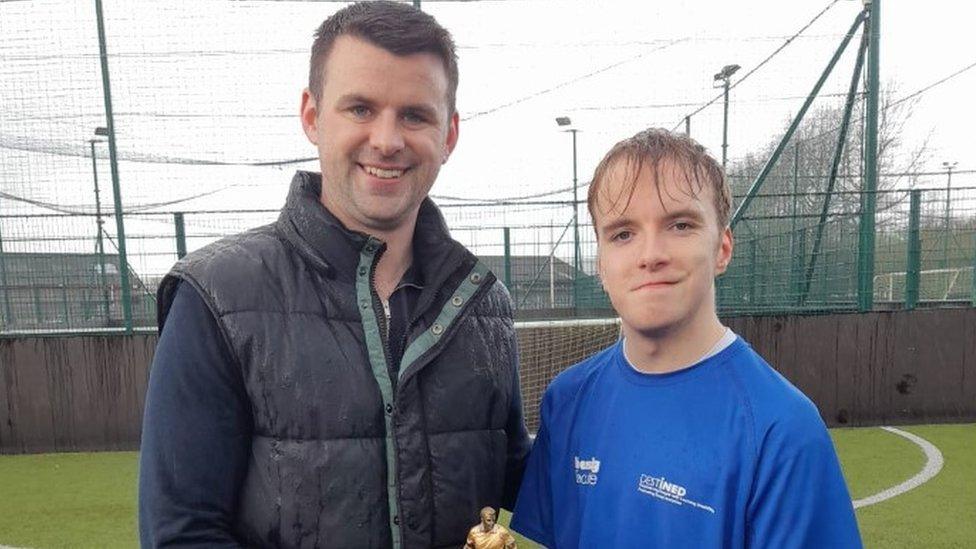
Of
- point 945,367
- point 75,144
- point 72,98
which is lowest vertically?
point 945,367

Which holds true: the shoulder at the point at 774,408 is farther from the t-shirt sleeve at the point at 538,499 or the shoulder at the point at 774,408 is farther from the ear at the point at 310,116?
the ear at the point at 310,116

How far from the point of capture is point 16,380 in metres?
6.02

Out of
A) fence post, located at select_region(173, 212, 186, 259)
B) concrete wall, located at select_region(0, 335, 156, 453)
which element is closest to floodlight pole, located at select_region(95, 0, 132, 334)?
concrete wall, located at select_region(0, 335, 156, 453)

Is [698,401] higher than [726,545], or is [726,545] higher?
[698,401]

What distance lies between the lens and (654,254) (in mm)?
1198

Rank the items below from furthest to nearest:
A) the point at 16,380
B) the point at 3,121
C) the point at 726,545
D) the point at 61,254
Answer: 1. the point at 61,254
2. the point at 3,121
3. the point at 16,380
4. the point at 726,545

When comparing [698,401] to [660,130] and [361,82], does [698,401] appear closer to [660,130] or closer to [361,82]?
[660,130]

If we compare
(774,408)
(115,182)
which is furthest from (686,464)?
(115,182)

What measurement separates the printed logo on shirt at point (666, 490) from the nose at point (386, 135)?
76 cm

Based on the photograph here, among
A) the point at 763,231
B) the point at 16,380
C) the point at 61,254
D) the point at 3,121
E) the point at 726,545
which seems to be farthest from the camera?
the point at 763,231

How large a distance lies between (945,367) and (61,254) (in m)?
8.75

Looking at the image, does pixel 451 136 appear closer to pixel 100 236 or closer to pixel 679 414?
pixel 679 414

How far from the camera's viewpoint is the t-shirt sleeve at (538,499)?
145cm

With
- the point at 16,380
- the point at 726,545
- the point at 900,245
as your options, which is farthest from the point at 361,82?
the point at 900,245
